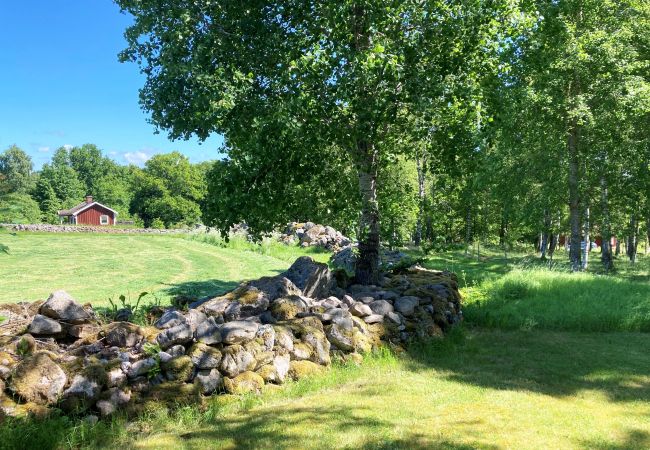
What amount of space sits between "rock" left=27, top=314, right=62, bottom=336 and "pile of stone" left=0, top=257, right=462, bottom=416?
12mm

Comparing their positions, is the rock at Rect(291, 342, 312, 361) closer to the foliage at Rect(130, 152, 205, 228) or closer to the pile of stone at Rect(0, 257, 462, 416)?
the pile of stone at Rect(0, 257, 462, 416)

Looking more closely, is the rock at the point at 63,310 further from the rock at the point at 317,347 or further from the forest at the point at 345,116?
the rock at the point at 317,347

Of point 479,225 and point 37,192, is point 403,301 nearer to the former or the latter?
point 479,225

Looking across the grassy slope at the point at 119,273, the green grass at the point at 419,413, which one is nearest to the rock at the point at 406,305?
the green grass at the point at 419,413

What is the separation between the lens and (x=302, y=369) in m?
6.46

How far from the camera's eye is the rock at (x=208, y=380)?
5582 mm

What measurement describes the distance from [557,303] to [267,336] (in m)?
7.93

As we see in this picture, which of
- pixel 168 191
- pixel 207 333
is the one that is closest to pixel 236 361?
pixel 207 333

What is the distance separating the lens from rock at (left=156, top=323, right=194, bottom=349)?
18.7 feet

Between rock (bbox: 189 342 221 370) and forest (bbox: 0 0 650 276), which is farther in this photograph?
forest (bbox: 0 0 650 276)

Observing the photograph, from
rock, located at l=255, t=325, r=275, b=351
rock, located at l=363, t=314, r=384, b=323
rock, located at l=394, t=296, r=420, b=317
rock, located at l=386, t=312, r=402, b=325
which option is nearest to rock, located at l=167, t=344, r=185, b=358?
rock, located at l=255, t=325, r=275, b=351

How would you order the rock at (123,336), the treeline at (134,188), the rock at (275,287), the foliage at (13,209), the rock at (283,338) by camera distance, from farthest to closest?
1. the treeline at (134,188)
2. the rock at (275,287)
3. the rock at (283,338)
4. the rock at (123,336)
5. the foliage at (13,209)

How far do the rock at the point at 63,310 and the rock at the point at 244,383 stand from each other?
2.09 metres

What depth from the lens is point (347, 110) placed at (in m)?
8.76
